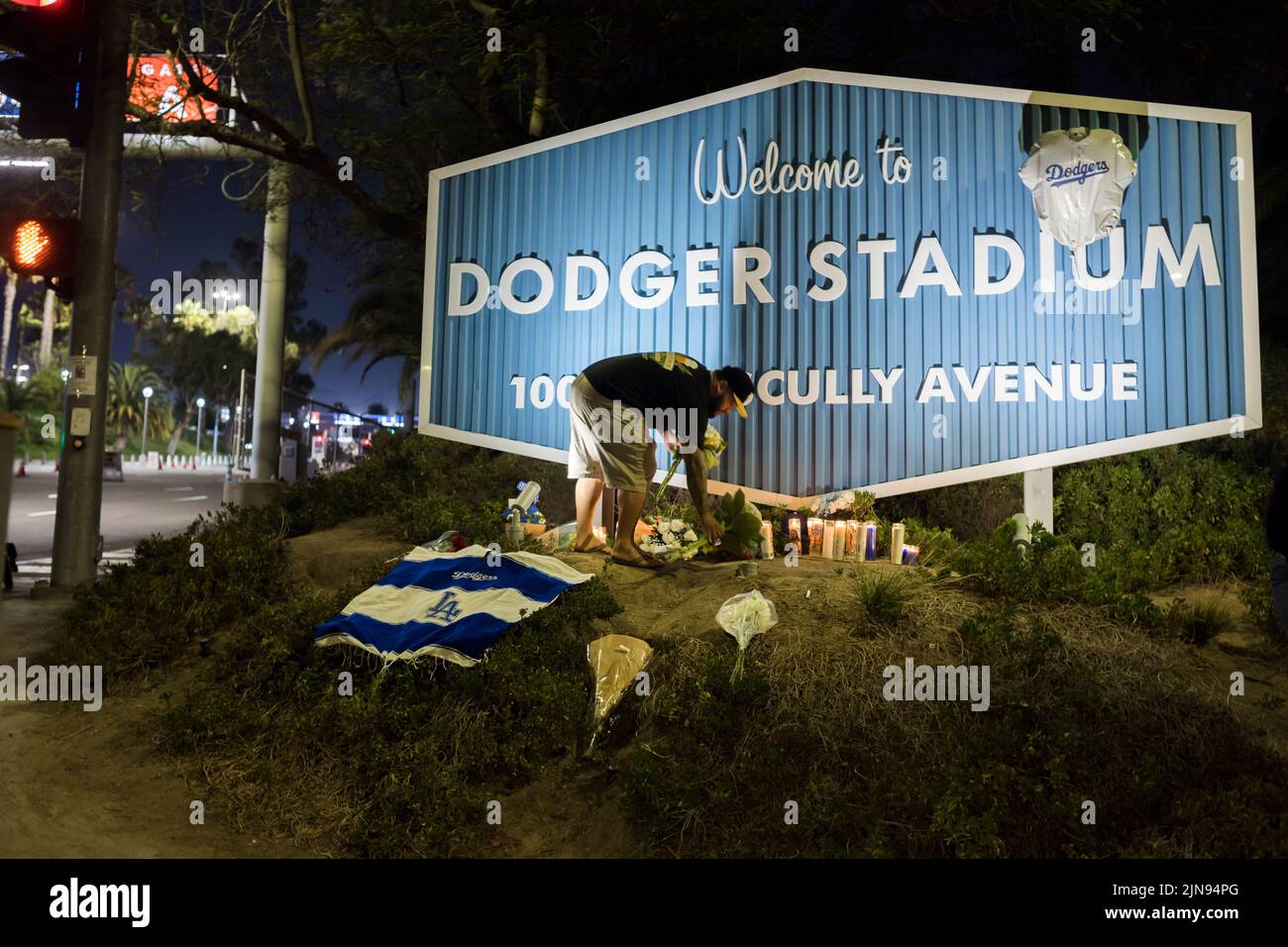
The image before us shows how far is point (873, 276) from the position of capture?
8086 mm

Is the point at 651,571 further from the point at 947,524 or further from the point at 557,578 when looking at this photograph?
the point at 947,524

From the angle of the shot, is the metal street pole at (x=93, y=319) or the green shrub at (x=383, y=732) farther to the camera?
the metal street pole at (x=93, y=319)

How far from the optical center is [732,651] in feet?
16.7

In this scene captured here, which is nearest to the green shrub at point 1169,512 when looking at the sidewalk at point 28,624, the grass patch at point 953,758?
the grass patch at point 953,758

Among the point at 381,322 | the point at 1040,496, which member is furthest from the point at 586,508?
the point at 381,322

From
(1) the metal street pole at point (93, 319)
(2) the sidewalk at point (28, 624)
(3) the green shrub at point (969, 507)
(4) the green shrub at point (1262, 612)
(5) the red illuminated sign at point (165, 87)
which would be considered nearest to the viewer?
(4) the green shrub at point (1262, 612)

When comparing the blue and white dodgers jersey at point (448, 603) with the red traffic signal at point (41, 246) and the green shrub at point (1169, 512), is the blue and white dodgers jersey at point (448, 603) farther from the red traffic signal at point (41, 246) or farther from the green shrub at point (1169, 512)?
the red traffic signal at point (41, 246)

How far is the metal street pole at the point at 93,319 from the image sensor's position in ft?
26.1

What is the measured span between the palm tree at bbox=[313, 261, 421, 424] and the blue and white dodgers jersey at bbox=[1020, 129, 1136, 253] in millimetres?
13078

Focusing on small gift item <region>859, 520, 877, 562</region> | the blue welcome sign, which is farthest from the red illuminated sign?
small gift item <region>859, 520, 877, 562</region>

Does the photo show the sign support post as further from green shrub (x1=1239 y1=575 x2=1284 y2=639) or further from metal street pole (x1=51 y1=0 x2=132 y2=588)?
metal street pole (x1=51 y1=0 x2=132 y2=588)

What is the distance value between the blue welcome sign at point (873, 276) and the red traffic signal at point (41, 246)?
301cm

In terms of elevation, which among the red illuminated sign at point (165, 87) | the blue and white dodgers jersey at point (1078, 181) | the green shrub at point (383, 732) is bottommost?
the green shrub at point (383, 732)

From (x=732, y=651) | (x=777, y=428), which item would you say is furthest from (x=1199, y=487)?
(x=732, y=651)
